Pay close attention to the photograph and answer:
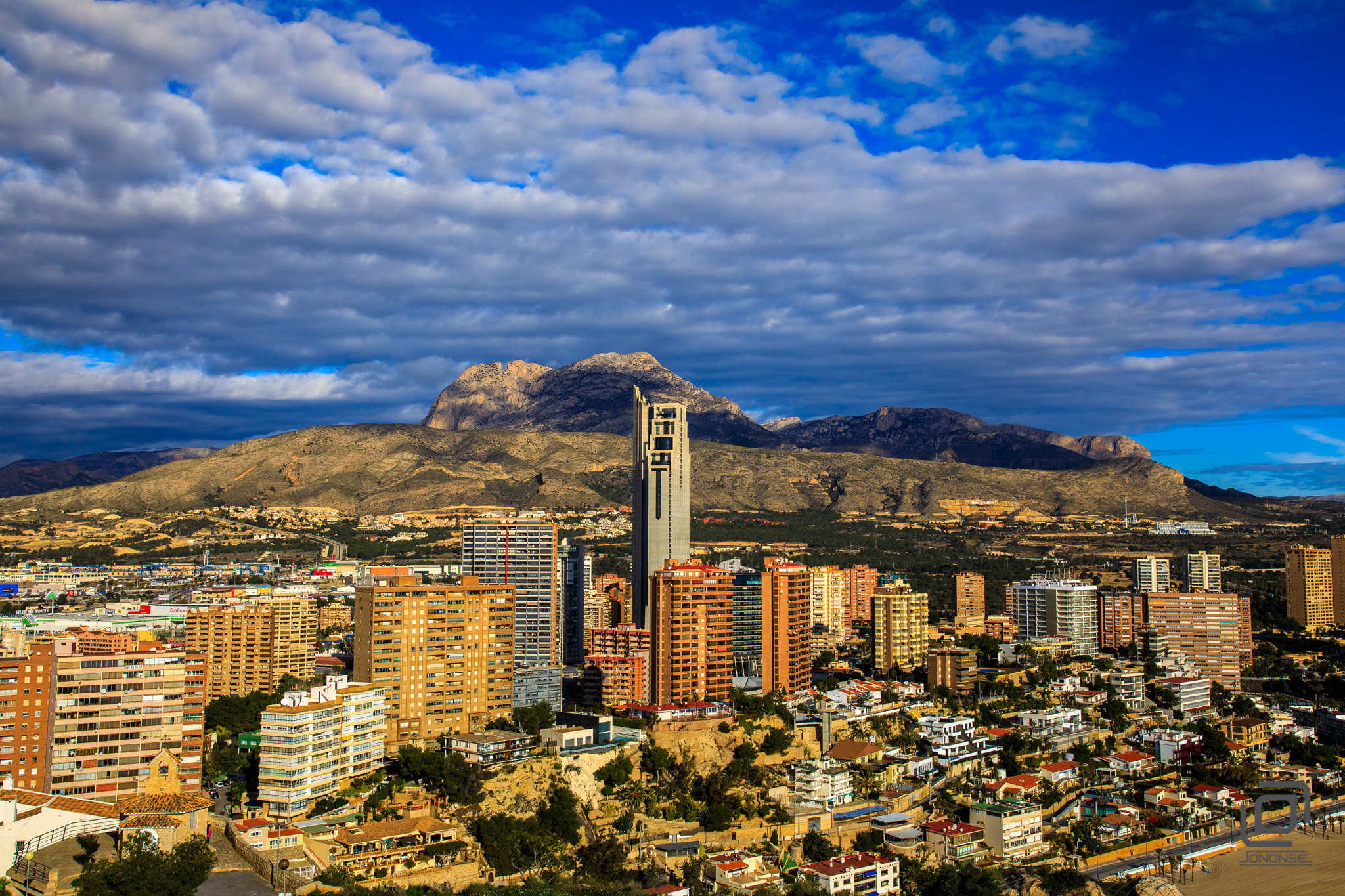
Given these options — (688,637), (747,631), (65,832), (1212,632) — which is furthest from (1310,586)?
(65,832)

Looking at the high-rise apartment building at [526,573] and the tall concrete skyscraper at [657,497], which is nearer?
the high-rise apartment building at [526,573]

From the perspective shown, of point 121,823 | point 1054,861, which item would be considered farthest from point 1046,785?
point 121,823

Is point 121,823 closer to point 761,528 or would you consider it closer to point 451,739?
point 451,739

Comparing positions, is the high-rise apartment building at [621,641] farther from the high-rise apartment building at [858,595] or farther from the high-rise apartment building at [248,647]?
the high-rise apartment building at [858,595]

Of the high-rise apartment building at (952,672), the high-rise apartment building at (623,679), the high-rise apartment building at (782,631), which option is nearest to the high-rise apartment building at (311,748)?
the high-rise apartment building at (623,679)

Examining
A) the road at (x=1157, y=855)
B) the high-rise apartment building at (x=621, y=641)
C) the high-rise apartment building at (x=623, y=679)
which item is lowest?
the road at (x=1157, y=855)
